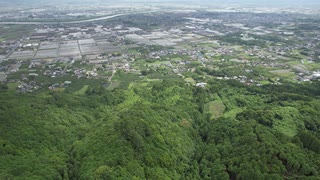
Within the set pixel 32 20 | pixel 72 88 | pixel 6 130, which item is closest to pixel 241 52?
pixel 72 88

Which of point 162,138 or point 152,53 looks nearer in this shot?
point 162,138

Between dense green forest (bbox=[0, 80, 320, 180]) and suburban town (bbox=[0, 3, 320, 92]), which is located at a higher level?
dense green forest (bbox=[0, 80, 320, 180])

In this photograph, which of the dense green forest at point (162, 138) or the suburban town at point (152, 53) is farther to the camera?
the suburban town at point (152, 53)

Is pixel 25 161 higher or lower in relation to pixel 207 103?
higher

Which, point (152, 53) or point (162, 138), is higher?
point (162, 138)

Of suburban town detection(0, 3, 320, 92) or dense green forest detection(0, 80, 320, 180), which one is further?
suburban town detection(0, 3, 320, 92)

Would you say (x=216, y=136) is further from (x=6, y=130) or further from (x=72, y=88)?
(x=72, y=88)

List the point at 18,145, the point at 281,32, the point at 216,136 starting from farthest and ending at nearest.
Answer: the point at 281,32 → the point at 216,136 → the point at 18,145

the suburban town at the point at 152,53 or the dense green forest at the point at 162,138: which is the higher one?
the dense green forest at the point at 162,138
